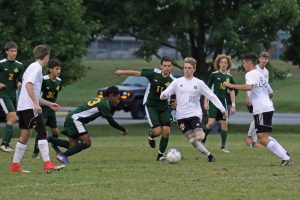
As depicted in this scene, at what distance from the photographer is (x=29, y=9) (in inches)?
1037

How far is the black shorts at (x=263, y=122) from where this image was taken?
14555 mm

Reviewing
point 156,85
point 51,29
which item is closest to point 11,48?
point 156,85

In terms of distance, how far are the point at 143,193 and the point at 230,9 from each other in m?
20.0

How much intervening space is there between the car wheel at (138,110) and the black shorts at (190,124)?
20.0 meters

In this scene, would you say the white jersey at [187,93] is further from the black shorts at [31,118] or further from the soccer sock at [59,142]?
the black shorts at [31,118]

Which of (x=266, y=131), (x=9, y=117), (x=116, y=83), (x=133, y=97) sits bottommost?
(x=116, y=83)

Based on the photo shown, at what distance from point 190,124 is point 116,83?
45.5m

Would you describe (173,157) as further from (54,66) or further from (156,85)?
(54,66)

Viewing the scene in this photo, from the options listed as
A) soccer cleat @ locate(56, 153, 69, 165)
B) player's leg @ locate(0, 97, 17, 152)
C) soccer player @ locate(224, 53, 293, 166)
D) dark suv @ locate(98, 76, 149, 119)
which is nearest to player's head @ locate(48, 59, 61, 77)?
soccer cleat @ locate(56, 153, 69, 165)

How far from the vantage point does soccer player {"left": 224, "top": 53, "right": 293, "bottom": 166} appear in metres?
14.5

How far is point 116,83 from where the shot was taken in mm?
60500

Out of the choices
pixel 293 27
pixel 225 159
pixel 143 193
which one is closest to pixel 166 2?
pixel 293 27

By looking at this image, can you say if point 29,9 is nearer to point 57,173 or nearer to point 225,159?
point 225,159

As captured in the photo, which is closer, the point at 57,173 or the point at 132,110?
the point at 57,173
